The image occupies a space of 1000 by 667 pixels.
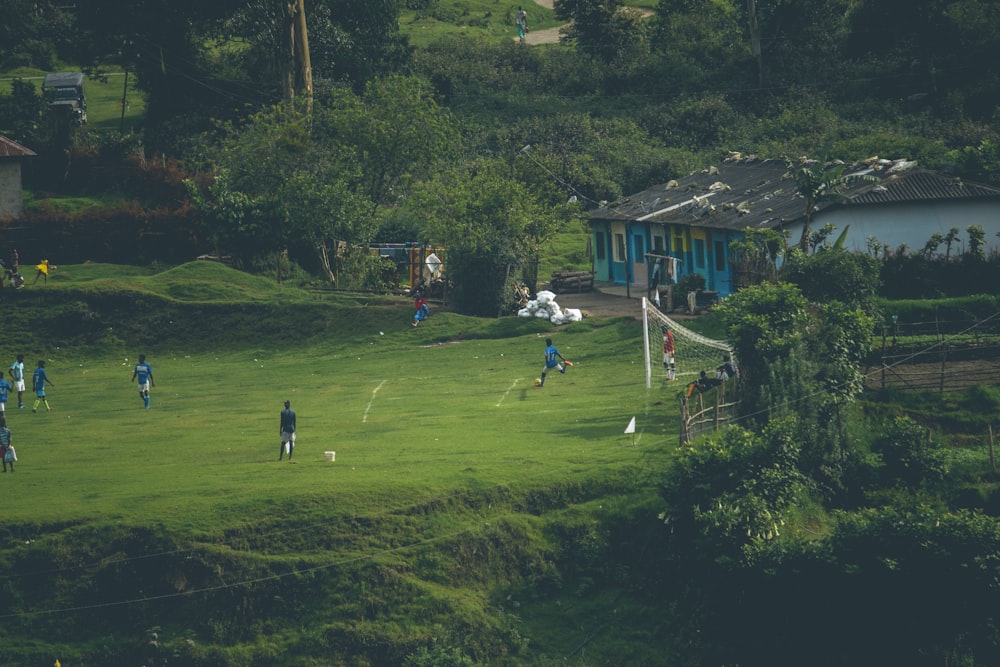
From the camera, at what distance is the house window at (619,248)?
70.3 m

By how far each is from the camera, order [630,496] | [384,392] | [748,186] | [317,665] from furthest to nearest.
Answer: [748,186] → [384,392] → [630,496] → [317,665]

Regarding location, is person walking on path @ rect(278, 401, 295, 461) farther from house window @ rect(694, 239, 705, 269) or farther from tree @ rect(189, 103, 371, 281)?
tree @ rect(189, 103, 371, 281)

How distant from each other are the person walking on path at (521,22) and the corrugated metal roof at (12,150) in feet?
159

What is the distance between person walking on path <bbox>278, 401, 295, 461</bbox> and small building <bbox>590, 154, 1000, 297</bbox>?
24999mm

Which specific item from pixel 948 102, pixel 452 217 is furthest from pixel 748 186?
pixel 948 102

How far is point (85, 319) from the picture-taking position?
2395 inches

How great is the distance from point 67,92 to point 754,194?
175ft

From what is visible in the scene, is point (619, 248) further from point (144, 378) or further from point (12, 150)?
point (12, 150)

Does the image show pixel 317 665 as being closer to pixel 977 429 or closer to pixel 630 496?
pixel 630 496

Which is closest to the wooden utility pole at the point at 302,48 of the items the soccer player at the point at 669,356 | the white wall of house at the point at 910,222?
the white wall of house at the point at 910,222

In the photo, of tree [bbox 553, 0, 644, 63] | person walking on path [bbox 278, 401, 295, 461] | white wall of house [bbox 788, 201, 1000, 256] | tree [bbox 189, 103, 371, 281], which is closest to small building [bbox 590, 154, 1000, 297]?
white wall of house [bbox 788, 201, 1000, 256]

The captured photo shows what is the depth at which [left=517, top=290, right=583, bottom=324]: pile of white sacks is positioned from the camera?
58844 mm

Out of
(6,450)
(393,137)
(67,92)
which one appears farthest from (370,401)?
(67,92)

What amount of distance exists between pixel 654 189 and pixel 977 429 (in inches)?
1278
